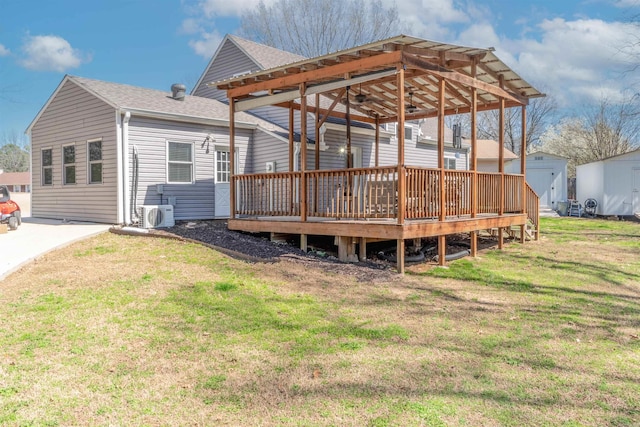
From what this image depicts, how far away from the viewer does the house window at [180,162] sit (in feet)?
40.2

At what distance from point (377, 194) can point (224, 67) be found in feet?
35.6

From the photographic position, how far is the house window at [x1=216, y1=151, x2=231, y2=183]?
1323 centimetres

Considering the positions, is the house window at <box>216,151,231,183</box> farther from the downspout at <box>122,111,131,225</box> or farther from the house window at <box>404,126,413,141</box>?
the house window at <box>404,126,413,141</box>

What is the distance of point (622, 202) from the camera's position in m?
19.6

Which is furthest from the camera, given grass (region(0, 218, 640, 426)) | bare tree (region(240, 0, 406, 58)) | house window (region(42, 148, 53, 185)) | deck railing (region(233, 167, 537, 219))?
bare tree (region(240, 0, 406, 58))

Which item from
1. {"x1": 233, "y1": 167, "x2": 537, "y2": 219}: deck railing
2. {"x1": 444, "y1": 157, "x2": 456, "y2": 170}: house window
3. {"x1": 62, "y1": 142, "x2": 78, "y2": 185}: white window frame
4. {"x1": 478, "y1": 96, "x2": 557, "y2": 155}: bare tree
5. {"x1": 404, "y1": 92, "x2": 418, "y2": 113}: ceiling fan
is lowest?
{"x1": 233, "y1": 167, "x2": 537, "y2": 219}: deck railing

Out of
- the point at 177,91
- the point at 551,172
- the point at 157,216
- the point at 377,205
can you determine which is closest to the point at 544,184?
the point at 551,172

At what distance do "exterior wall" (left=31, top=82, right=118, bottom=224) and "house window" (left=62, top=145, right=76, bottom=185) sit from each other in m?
0.15

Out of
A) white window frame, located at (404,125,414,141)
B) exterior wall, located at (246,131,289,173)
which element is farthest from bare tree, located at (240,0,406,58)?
exterior wall, located at (246,131,289,173)

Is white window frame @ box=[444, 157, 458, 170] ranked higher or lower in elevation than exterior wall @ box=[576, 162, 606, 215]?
higher

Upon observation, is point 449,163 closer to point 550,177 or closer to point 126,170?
point 550,177

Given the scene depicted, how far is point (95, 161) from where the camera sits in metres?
12.3

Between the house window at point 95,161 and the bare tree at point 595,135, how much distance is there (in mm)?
33985

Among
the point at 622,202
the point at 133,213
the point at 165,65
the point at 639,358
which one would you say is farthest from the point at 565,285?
the point at 165,65
